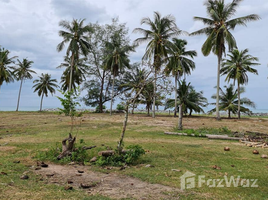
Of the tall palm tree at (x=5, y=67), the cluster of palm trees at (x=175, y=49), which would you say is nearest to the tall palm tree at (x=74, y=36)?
the cluster of palm trees at (x=175, y=49)

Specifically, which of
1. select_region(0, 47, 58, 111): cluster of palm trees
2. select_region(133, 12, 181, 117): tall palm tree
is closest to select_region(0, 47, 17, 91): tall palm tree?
select_region(0, 47, 58, 111): cluster of palm trees

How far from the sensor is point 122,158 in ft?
20.2

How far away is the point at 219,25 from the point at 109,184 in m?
24.3

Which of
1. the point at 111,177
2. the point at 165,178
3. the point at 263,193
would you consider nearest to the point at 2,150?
the point at 111,177

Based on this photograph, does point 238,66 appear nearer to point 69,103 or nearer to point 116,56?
point 116,56

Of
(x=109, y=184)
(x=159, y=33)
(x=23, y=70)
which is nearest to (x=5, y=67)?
(x=23, y=70)

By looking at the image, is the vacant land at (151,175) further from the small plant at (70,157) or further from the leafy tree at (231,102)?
the leafy tree at (231,102)

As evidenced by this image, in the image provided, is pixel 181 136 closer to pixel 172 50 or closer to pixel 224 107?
pixel 172 50

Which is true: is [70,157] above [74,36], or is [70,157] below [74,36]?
below

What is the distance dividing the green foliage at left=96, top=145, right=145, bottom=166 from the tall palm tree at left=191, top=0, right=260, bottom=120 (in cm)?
2028

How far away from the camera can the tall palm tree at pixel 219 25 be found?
2305 cm

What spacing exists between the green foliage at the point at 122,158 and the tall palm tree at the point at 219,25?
20.3 metres

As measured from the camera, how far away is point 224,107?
34438 millimetres

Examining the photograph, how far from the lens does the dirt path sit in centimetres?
396
